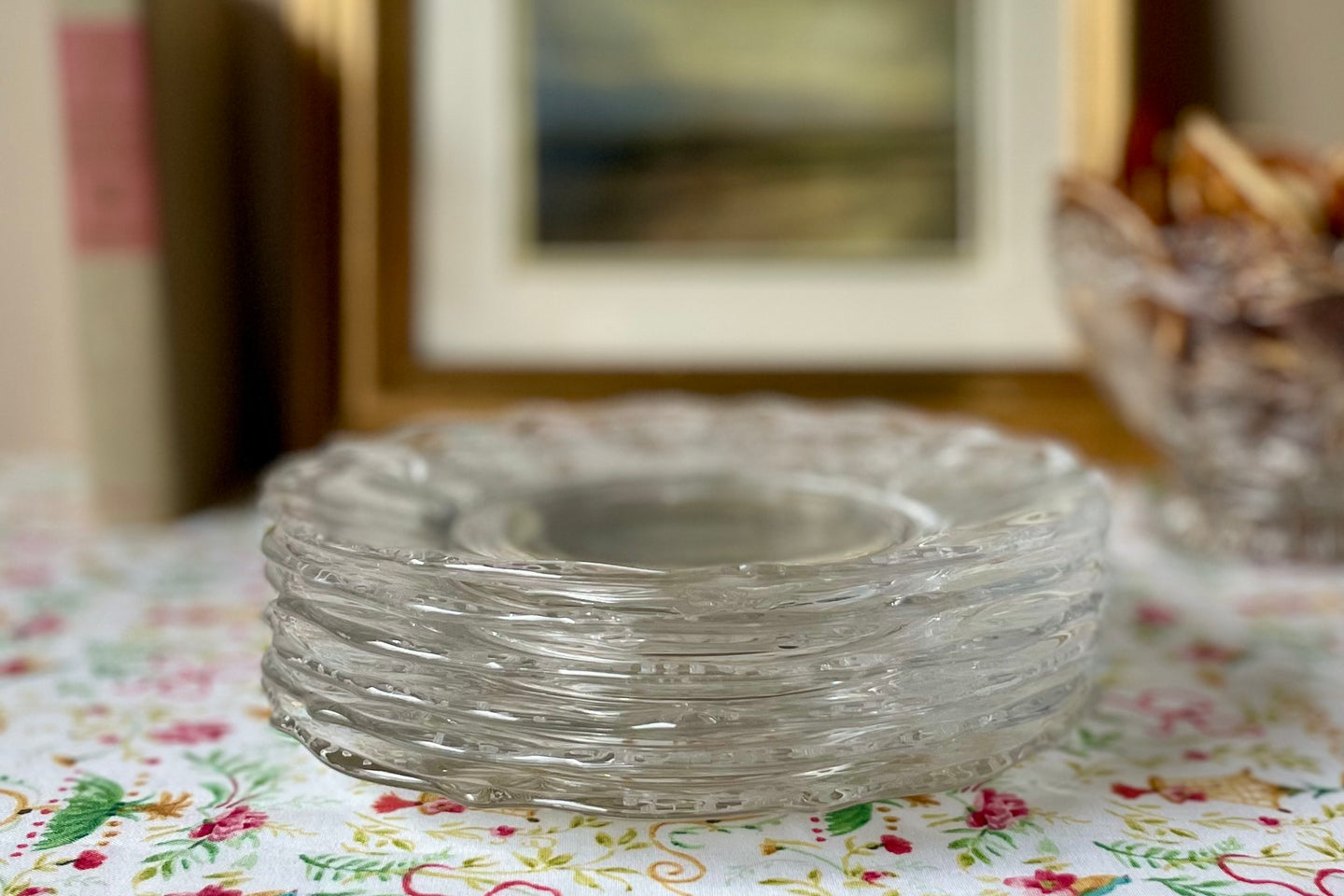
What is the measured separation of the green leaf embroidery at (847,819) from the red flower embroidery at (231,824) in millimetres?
124

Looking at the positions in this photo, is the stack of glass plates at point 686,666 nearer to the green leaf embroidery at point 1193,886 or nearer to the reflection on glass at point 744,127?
the green leaf embroidery at point 1193,886

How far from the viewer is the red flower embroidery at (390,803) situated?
266 millimetres

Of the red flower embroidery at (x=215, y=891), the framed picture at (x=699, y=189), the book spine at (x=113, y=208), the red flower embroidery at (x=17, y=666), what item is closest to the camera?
the red flower embroidery at (x=215, y=891)

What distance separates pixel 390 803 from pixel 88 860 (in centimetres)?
6

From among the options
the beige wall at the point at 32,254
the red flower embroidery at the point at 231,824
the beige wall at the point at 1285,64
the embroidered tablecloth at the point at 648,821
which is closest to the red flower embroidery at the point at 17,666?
the embroidered tablecloth at the point at 648,821

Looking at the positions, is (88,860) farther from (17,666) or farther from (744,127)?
(744,127)

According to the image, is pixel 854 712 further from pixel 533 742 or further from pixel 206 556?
pixel 206 556

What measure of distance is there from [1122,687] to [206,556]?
1.18 ft

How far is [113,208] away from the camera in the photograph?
525mm

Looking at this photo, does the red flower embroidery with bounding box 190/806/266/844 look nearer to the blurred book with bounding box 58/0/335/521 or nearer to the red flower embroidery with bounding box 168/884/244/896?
the red flower embroidery with bounding box 168/884/244/896

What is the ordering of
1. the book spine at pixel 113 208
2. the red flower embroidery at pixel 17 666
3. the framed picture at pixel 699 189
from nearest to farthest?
1. the red flower embroidery at pixel 17 666
2. the book spine at pixel 113 208
3. the framed picture at pixel 699 189

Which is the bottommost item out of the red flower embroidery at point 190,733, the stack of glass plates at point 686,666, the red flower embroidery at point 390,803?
the red flower embroidery at point 190,733

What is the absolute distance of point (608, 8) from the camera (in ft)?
2.13

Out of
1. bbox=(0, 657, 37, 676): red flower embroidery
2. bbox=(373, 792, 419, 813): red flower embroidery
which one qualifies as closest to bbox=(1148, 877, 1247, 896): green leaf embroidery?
bbox=(373, 792, 419, 813): red flower embroidery
